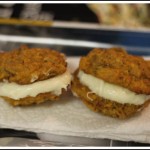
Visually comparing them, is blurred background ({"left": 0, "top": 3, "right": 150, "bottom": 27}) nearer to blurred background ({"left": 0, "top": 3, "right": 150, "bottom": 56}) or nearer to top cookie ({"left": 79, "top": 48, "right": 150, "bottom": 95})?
blurred background ({"left": 0, "top": 3, "right": 150, "bottom": 56})

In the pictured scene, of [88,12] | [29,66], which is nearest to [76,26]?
[88,12]

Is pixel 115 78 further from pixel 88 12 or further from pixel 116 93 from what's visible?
pixel 88 12

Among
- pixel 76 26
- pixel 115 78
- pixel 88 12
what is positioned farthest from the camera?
pixel 88 12

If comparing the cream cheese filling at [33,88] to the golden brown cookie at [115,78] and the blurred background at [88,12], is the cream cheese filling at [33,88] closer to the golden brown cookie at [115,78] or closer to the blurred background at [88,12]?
the golden brown cookie at [115,78]

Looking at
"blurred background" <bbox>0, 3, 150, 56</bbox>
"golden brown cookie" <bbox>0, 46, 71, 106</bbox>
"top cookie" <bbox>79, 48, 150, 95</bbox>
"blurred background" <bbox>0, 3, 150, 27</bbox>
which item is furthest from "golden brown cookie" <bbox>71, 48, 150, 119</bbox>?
"blurred background" <bbox>0, 3, 150, 27</bbox>

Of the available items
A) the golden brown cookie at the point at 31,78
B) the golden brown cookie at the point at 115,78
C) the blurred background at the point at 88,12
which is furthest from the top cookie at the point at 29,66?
the blurred background at the point at 88,12

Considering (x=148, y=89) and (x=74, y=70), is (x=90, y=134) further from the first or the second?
(x=74, y=70)
